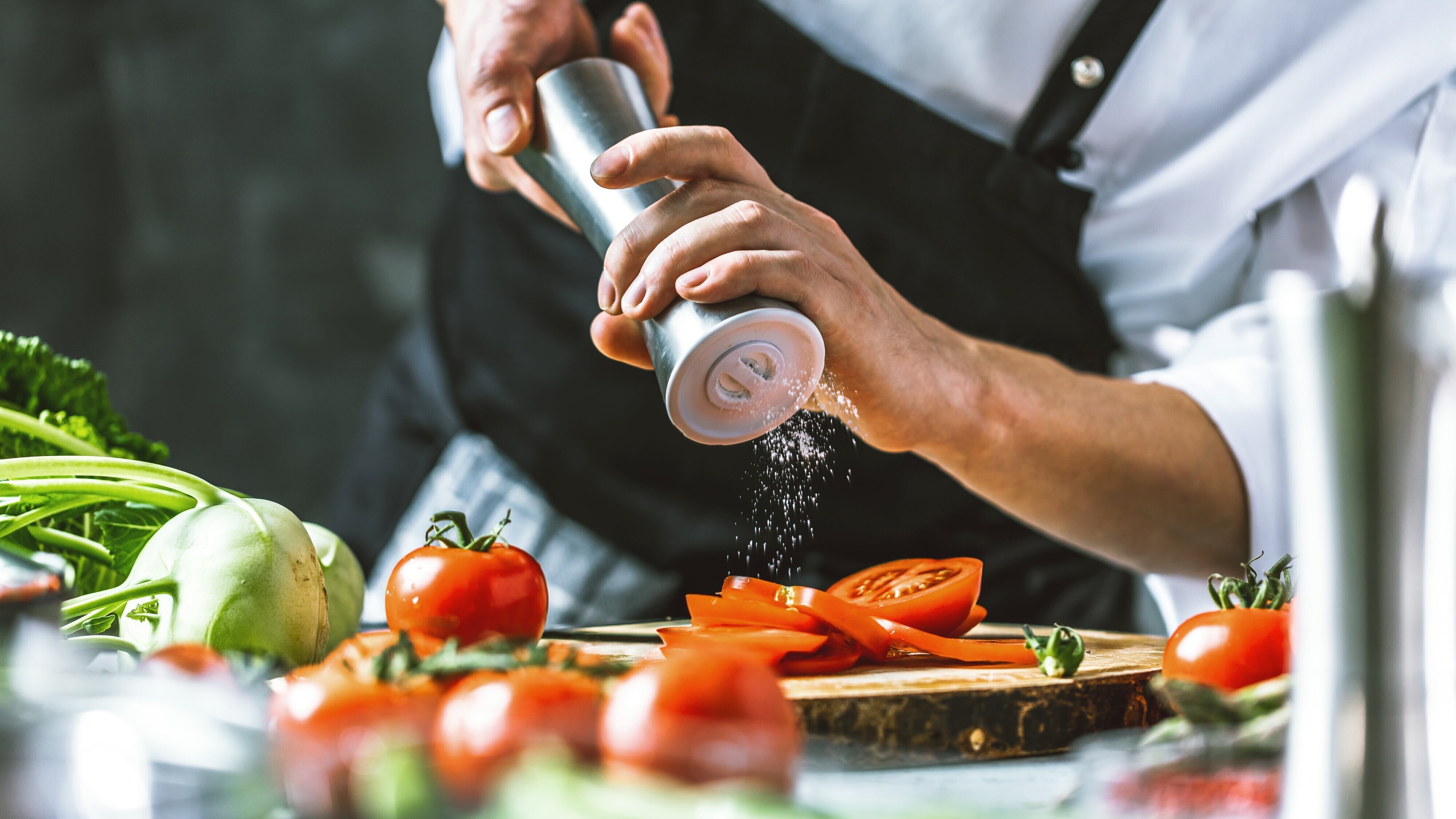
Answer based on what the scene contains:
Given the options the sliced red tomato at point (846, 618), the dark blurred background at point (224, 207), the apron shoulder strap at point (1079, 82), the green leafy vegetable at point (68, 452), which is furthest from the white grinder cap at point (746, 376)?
the dark blurred background at point (224, 207)

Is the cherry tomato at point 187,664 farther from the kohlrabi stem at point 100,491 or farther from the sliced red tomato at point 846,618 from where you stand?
the sliced red tomato at point 846,618

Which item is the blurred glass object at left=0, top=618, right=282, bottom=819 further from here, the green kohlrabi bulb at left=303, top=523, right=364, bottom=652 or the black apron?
the black apron

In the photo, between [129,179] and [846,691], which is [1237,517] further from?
[129,179]

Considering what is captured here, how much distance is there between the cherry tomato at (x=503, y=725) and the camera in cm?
35

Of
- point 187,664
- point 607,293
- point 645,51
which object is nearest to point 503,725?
point 187,664

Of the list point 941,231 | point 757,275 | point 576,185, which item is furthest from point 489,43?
point 941,231

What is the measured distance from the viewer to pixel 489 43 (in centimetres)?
90

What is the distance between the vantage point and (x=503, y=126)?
2.77 feet

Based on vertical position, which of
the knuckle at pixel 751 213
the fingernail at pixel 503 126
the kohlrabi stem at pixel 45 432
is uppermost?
the fingernail at pixel 503 126

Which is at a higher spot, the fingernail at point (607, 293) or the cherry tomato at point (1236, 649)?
the fingernail at point (607, 293)

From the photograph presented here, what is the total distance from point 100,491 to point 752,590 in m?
0.43

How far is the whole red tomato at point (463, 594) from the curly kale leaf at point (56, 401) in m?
0.27

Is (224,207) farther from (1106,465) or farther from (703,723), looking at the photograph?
(703,723)

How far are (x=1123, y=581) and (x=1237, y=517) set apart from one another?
286mm
